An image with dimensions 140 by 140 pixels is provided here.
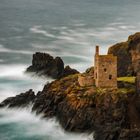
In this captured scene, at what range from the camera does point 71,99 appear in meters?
81.9

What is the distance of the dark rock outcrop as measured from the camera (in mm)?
112162

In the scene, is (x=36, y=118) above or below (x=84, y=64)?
below

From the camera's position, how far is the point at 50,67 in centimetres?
11662

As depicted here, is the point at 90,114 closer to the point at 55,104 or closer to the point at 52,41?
the point at 55,104

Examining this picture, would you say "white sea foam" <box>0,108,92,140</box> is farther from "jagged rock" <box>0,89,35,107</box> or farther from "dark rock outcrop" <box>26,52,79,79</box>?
"dark rock outcrop" <box>26,52,79,79</box>

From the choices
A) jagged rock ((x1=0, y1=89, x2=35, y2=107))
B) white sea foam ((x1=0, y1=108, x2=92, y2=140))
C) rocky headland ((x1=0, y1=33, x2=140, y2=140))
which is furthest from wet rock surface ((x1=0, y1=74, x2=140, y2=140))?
jagged rock ((x1=0, y1=89, x2=35, y2=107))

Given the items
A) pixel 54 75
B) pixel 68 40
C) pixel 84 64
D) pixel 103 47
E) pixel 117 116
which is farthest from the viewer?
pixel 68 40

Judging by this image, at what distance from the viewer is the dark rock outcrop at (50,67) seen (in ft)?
368

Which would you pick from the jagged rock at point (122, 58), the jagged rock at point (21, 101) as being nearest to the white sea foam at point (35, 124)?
the jagged rock at point (21, 101)

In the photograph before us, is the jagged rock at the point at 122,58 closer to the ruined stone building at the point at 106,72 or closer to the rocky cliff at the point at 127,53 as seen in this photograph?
the rocky cliff at the point at 127,53

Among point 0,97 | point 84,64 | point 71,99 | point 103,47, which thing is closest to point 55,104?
point 71,99

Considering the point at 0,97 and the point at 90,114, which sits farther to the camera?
the point at 0,97

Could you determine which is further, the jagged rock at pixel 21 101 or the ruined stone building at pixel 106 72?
the jagged rock at pixel 21 101

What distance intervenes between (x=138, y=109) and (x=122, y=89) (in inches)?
156
